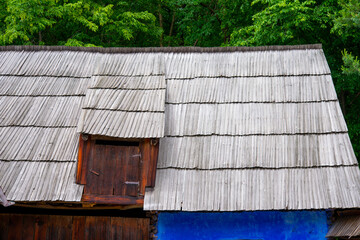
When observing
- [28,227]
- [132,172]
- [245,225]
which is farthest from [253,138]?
[28,227]

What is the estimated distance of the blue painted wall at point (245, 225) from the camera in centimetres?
745

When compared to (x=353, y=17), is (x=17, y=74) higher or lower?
lower

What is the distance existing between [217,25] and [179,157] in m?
11.5

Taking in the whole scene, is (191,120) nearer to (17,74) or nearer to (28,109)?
(28,109)

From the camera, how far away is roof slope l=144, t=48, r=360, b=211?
7.09 m

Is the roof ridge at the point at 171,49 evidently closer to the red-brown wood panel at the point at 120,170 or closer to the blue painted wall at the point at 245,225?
the red-brown wood panel at the point at 120,170

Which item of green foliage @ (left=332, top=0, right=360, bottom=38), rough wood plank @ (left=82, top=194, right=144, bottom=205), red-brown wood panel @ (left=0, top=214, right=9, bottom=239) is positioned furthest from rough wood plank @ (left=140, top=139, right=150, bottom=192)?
green foliage @ (left=332, top=0, right=360, bottom=38)

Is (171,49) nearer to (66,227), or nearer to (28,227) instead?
(66,227)

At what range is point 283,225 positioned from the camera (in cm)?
748

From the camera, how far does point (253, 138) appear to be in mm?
7938

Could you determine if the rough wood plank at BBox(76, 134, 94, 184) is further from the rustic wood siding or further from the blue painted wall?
the blue painted wall

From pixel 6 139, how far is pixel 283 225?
5.23 meters

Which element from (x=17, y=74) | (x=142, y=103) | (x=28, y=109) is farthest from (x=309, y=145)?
(x=17, y=74)

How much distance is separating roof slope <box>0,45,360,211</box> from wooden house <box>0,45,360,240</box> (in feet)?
0.07
